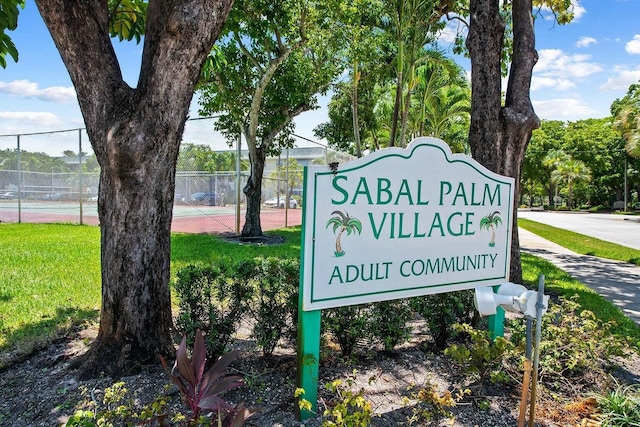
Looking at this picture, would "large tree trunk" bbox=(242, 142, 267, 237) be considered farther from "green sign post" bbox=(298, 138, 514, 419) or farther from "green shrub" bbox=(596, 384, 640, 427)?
"green shrub" bbox=(596, 384, 640, 427)

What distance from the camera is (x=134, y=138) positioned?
268 cm

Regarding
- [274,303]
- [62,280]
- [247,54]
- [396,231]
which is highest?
[247,54]

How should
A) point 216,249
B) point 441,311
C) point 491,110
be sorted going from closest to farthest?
point 441,311, point 491,110, point 216,249

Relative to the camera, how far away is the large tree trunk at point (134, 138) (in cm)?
271

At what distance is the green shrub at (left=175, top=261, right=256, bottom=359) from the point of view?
2.82m

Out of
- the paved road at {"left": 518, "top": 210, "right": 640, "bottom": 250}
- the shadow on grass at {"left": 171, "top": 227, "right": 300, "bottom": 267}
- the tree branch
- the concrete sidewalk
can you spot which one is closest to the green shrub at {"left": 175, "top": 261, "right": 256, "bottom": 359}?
the shadow on grass at {"left": 171, "top": 227, "right": 300, "bottom": 267}

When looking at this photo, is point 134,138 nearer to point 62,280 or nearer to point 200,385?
point 200,385

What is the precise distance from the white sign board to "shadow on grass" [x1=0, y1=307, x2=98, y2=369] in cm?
239

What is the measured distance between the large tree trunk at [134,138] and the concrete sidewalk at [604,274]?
16.4ft

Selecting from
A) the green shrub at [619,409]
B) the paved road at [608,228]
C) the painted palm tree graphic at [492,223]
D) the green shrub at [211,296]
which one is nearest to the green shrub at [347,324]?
the green shrub at [211,296]

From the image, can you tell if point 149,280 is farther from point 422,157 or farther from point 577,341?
point 577,341

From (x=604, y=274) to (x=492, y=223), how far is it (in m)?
5.86

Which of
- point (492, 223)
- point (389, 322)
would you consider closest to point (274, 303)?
point (389, 322)

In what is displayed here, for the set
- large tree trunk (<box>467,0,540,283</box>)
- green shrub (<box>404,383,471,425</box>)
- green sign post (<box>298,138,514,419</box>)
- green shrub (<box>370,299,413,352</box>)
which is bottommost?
green shrub (<box>404,383,471,425</box>)
